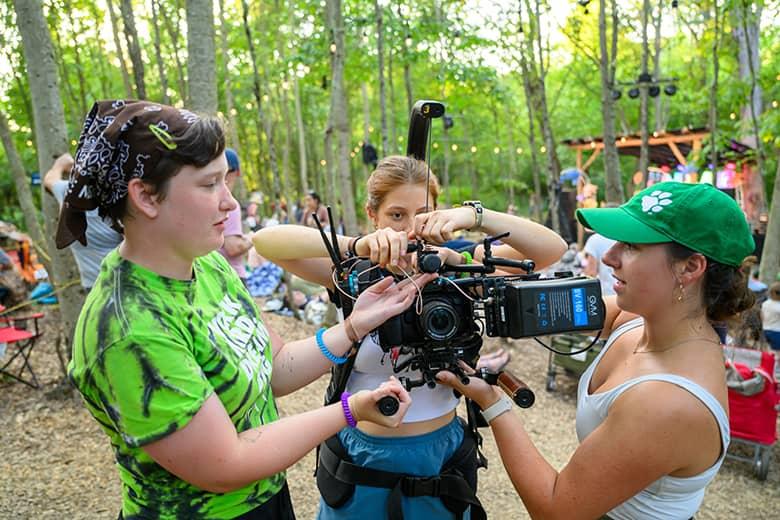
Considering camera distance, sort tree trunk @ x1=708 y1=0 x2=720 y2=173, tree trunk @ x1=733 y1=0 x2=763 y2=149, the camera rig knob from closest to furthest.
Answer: the camera rig knob
tree trunk @ x1=733 y1=0 x2=763 y2=149
tree trunk @ x1=708 y1=0 x2=720 y2=173

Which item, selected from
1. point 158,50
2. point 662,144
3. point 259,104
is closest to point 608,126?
point 259,104

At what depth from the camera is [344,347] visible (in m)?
1.79

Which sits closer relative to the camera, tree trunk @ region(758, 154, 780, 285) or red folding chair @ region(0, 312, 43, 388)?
red folding chair @ region(0, 312, 43, 388)

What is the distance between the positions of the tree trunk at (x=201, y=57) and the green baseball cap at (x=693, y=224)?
356cm

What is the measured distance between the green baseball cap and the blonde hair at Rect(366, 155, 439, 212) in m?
0.79

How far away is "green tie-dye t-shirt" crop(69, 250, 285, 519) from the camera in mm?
1123

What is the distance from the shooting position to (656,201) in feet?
5.25

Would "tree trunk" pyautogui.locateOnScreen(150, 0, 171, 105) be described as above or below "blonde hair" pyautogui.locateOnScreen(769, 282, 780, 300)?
above

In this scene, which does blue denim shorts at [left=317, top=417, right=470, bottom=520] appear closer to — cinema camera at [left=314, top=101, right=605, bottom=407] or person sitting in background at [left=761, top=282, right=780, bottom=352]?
cinema camera at [left=314, top=101, right=605, bottom=407]

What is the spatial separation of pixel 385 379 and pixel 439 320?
0.47 m

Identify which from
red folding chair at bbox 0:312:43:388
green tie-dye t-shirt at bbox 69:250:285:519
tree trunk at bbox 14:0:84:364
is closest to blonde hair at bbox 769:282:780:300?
green tie-dye t-shirt at bbox 69:250:285:519

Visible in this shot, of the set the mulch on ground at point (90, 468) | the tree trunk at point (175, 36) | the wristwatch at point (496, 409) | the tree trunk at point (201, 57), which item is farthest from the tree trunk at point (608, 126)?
the tree trunk at point (175, 36)

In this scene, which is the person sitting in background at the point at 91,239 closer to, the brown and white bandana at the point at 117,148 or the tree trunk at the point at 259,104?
the brown and white bandana at the point at 117,148

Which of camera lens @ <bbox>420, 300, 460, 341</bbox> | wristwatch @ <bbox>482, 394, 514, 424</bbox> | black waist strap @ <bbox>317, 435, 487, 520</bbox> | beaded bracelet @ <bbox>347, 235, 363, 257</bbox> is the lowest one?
black waist strap @ <bbox>317, 435, 487, 520</bbox>
